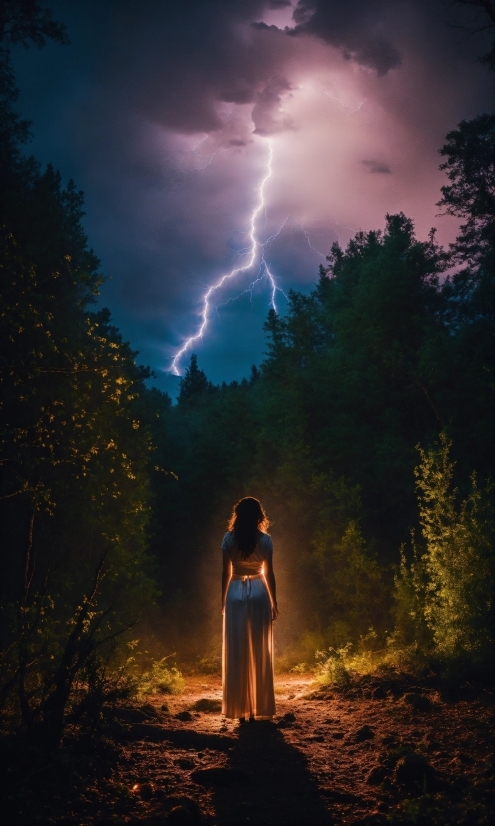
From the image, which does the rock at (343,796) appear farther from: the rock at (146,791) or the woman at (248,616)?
the woman at (248,616)

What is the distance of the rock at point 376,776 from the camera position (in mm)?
3922

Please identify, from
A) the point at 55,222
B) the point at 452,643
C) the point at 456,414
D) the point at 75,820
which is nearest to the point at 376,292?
the point at 456,414

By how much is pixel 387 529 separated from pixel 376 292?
22.1 feet

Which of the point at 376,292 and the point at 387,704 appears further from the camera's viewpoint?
the point at 376,292

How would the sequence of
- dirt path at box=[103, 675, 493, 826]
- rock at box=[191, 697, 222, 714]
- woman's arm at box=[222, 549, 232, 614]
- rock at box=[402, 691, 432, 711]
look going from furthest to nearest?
rock at box=[191, 697, 222, 714] < woman's arm at box=[222, 549, 232, 614] < rock at box=[402, 691, 432, 711] < dirt path at box=[103, 675, 493, 826]

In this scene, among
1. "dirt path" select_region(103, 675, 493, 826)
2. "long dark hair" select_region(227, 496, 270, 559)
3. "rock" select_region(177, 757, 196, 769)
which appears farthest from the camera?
"long dark hair" select_region(227, 496, 270, 559)

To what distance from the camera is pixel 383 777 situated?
394 centimetres

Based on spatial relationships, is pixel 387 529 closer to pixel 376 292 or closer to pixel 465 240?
pixel 376 292

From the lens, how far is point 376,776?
13.0 feet

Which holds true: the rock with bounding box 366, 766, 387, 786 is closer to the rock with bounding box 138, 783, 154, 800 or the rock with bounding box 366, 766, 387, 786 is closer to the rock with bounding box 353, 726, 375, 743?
the rock with bounding box 353, 726, 375, 743

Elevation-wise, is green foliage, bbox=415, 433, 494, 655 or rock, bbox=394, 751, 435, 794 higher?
green foliage, bbox=415, 433, 494, 655

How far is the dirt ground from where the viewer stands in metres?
3.35

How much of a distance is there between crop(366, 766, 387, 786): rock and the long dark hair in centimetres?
244

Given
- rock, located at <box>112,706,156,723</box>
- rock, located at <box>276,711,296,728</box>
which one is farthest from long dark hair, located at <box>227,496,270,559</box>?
rock, located at <box>112,706,156,723</box>
